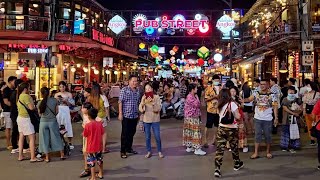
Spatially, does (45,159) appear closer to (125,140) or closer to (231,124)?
(125,140)

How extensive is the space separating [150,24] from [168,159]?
17436 mm

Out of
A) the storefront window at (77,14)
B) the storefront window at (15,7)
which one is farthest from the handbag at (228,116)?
the storefront window at (77,14)

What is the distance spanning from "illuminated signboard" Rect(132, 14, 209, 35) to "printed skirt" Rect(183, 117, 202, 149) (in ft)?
53.2

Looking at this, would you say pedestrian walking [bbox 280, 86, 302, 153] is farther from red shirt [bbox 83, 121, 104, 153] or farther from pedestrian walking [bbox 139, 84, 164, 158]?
red shirt [bbox 83, 121, 104, 153]

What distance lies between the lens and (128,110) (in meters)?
9.94

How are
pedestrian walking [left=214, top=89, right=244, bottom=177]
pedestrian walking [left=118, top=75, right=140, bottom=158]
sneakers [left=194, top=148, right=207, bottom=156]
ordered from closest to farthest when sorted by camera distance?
pedestrian walking [left=214, top=89, right=244, bottom=177]
pedestrian walking [left=118, top=75, right=140, bottom=158]
sneakers [left=194, top=148, right=207, bottom=156]

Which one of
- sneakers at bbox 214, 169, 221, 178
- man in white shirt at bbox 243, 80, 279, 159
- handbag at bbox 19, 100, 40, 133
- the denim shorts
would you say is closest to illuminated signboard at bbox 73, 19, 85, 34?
handbag at bbox 19, 100, 40, 133

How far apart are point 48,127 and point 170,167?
283 centimetres

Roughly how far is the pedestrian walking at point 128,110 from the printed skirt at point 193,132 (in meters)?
1.30

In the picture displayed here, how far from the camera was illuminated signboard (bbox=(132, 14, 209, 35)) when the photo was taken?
25.8 m

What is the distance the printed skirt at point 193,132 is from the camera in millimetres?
10148

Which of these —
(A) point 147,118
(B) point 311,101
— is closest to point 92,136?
(A) point 147,118

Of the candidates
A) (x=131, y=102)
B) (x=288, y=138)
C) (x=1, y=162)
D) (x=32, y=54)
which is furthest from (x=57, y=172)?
(x=32, y=54)

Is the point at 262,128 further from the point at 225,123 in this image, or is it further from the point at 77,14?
the point at 77,14
